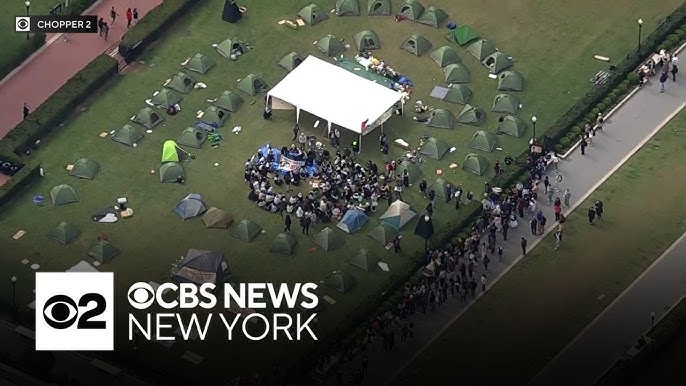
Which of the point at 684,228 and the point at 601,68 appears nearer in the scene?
the point at 684,228

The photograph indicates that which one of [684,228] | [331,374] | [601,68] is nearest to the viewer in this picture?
[331,374]

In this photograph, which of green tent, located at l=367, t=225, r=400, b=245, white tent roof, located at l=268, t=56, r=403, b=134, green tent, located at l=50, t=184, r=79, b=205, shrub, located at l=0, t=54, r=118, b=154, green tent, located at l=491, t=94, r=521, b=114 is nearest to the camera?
green tent, located at l=367, t=225, r=400, b=245

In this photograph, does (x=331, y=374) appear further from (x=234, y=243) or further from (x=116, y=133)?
(x=116, y=133)

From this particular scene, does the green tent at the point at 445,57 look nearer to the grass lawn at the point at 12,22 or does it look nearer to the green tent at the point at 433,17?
the green tent at the point at 433,17

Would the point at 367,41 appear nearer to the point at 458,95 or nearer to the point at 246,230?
the point at 458,95

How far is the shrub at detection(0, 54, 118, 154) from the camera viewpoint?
184m

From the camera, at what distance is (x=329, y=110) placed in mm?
184250

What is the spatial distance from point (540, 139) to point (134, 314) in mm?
32715

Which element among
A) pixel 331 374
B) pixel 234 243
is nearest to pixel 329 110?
pixel 234 243

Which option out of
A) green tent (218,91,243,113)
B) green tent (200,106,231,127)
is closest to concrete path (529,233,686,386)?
green tent (200,106,231,127)

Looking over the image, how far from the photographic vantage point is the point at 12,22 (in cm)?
19488

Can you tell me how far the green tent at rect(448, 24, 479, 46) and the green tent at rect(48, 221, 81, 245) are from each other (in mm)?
33811

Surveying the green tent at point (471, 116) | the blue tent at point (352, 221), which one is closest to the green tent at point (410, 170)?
the blue tent at point (352, 221)

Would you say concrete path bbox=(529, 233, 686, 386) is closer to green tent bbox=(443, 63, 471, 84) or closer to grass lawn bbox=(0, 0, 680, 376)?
grass lawn bbox=(0, 0, 680, 376)
